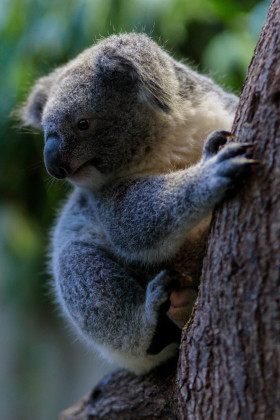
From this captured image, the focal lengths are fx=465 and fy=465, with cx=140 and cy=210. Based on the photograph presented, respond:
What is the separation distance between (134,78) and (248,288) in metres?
1.18

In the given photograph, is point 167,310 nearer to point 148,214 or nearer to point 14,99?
point 148,214

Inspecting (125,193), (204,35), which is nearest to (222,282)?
(125,193)

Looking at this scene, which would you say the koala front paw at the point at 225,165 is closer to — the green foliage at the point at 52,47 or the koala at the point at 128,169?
the koala at the point at 128,169

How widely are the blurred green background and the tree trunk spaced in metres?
1.34

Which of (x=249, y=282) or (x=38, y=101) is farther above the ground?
(x=38, y=101)

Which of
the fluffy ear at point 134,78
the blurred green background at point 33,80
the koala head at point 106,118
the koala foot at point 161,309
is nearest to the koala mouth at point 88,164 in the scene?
the koala head at point 106,118

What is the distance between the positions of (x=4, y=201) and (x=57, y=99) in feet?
7.54

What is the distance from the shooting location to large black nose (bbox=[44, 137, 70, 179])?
208cm

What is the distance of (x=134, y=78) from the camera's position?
2.07 metres

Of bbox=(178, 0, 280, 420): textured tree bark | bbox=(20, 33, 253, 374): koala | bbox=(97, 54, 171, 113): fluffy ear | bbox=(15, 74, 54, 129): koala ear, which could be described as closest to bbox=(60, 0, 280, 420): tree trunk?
bbox=(178, 0, 280, 420): textured tree bark

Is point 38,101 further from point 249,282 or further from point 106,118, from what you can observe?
point 249,282

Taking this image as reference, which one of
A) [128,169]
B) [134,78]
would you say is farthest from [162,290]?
[134,78]

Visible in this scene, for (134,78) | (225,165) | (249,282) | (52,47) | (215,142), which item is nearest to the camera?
(249,282)

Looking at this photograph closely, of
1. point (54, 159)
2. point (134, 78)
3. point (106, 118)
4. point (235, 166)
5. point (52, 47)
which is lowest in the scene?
point (235, 166)
